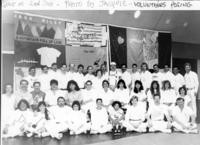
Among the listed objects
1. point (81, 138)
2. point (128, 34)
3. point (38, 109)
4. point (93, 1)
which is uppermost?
point (93, 1)

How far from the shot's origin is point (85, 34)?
273 centimetres

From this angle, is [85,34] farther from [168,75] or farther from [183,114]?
[183,114]

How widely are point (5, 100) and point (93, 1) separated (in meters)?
0.98

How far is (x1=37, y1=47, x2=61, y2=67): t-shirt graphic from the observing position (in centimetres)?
261

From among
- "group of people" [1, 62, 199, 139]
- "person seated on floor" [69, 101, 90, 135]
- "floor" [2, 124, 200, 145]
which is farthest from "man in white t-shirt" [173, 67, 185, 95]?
"person seated on floor" [69, 101, 90, 135]

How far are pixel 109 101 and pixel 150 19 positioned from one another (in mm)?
785

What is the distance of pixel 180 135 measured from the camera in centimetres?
276

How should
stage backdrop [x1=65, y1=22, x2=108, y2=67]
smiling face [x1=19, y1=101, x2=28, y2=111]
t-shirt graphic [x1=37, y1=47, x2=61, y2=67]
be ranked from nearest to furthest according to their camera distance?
smiling face [x1=19, y1=101, x2=28, y2=111]
t-shirt graphic [x1=37, y1=47, x2=61, y2=67]
stage backdrop [x1=65, y1=22, x2=108, y2=67]

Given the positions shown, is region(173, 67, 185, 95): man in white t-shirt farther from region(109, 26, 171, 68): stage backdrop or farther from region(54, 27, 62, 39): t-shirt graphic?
region(54, 27, 62, 39): t-shirt graphic

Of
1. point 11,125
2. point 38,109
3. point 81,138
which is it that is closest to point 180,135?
point 81,138

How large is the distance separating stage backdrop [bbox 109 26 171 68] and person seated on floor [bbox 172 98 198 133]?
426 mm

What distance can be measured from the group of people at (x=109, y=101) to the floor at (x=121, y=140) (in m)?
0.06

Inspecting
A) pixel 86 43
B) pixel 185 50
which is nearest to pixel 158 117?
pixel 185 50

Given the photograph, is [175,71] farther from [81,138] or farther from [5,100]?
[5,100]
